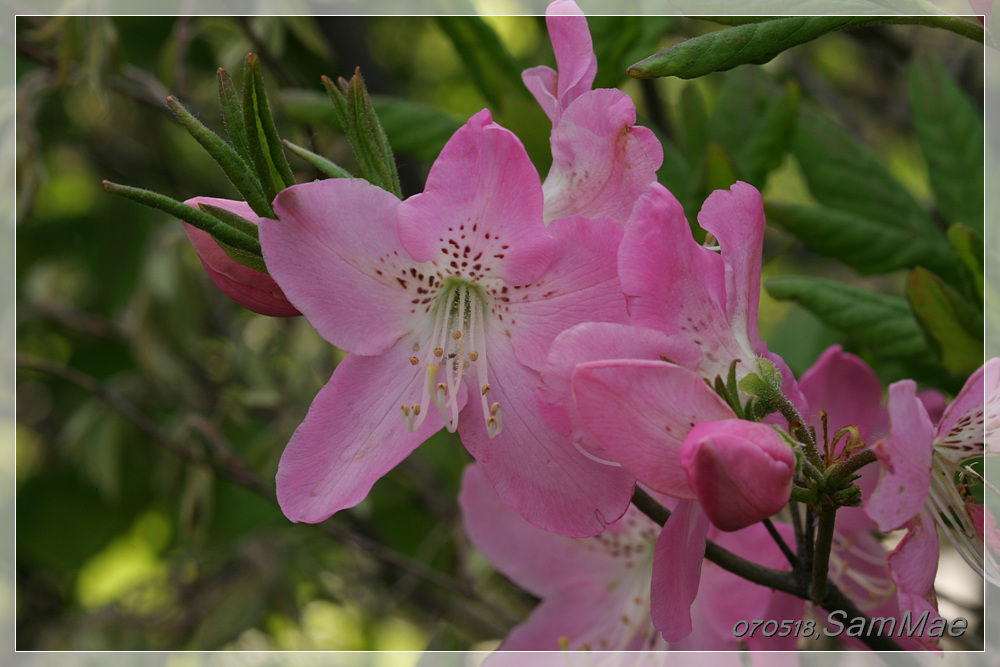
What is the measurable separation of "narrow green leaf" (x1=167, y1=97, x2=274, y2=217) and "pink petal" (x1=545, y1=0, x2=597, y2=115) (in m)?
0.24

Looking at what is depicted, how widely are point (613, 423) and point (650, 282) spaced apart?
102 millimetres

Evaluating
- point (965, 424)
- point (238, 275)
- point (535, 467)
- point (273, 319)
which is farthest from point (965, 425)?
point (273, 319)

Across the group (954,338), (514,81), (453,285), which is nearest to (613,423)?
(453,285)

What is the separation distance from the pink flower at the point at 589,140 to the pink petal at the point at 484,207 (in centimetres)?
6

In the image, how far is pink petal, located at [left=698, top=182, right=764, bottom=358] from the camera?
2.04ft

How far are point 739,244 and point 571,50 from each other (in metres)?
0.20

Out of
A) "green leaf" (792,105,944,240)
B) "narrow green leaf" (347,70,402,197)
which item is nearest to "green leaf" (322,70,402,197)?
"narrow green leaf" (347,70,402,197)

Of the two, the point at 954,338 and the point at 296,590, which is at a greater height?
the point at 954,338

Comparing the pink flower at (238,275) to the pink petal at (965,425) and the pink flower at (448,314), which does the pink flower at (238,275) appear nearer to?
the pink flower at (448,314)

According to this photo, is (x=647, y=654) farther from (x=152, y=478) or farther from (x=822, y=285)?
(x=152, y=478)

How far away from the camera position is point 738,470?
0.50m

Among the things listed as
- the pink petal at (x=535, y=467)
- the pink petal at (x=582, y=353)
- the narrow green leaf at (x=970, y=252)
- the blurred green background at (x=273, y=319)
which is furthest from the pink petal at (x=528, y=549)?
the narrow green leaf at (x=970, y=252)

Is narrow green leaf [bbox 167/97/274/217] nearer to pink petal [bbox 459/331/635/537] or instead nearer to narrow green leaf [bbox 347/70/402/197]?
narrow green leaf [bbox 347/70/402/197]

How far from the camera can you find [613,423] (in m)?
0.53
